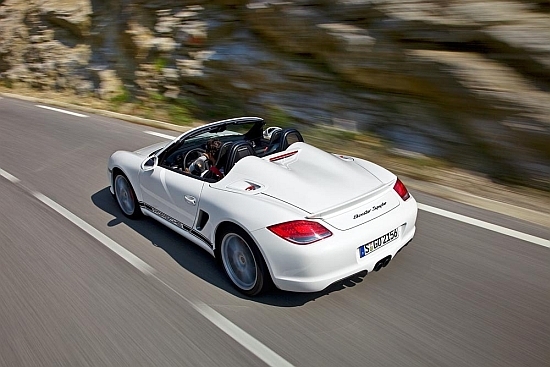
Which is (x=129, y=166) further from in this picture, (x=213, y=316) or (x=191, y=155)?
(x=213, y=316)

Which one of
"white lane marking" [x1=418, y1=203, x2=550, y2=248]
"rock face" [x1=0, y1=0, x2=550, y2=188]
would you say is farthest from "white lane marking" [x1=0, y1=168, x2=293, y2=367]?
"rock face" [x1=0, y1=0, x2=550, y2=188]

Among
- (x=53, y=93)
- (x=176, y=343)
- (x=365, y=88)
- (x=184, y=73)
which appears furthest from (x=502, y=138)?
(x=53, y=93)

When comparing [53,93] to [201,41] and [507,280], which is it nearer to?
[201,41]

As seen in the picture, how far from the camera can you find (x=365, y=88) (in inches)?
311

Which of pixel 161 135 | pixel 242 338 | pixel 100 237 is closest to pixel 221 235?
pixel 242 338

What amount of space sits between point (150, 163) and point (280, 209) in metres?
1.91

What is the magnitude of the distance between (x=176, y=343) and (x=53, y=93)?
15.4 metres

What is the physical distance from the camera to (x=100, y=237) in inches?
201

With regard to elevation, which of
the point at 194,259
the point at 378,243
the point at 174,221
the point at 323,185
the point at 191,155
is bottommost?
the point at 194,259

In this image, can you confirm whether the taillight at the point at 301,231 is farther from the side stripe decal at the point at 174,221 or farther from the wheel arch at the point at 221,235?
the side stripe decal at the point at 174,221

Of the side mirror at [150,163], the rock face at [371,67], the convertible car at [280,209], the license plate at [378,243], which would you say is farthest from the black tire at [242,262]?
the rock face at [371,67]

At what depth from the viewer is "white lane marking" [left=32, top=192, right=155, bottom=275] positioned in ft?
14.6

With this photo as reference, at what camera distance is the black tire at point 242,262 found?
367 cm

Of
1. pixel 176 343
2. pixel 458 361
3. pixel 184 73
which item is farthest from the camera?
pixel 184 73
